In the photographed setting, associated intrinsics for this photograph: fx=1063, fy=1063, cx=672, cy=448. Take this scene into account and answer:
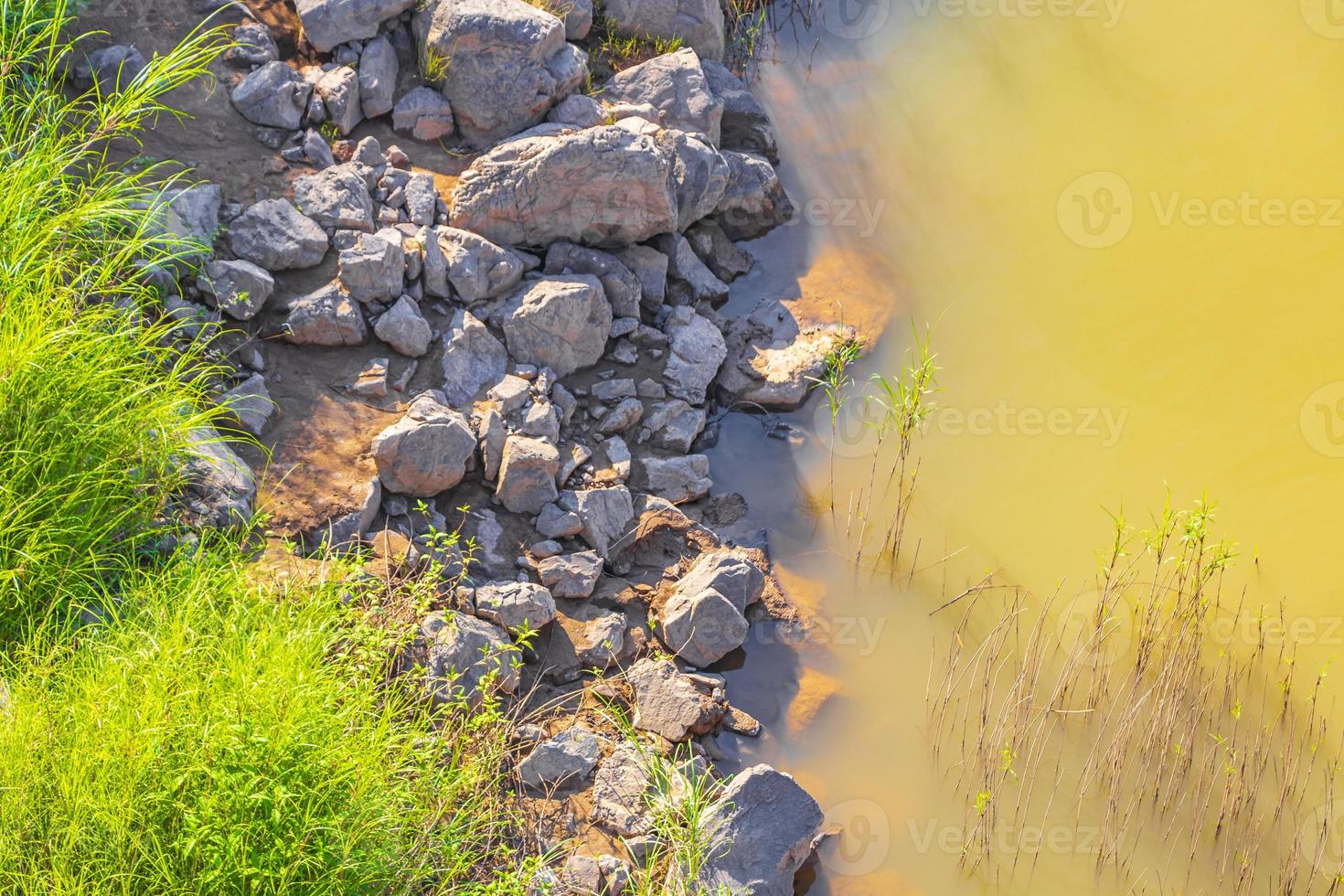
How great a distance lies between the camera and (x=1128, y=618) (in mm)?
4953

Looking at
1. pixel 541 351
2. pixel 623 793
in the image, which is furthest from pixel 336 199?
pixel 623 793

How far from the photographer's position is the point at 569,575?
4504 mm

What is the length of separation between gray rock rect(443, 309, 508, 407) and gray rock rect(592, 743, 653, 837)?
5.90 feet

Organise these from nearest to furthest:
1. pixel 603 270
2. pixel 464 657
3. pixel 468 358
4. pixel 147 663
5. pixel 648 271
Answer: pixel 147 663, pixel 464 657, pixel 468 358, pixel 603 270, pixel 648 271

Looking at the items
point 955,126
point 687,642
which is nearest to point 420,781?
point 687,642

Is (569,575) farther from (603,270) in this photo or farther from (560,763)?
(603,270)

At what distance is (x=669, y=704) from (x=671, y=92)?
373 cm

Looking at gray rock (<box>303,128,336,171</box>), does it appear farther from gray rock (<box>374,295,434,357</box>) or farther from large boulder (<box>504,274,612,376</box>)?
large boulder (<box>504,274,612,376</box>)

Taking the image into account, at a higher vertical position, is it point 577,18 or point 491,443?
point 577,18

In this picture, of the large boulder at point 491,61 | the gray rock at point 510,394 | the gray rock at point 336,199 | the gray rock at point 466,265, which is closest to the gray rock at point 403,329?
the gray rock at point 466,265

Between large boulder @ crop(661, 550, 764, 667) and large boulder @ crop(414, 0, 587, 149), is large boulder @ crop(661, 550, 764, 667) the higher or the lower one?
the lower one

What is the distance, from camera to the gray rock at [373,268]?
4.89 metres

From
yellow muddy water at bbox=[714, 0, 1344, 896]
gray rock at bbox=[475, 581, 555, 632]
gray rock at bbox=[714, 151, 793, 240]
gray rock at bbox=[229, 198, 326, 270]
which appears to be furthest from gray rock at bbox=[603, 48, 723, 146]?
gray rock at bbox=[475, 581, 555, 632]

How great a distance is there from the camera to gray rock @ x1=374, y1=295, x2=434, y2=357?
4.90 metres
